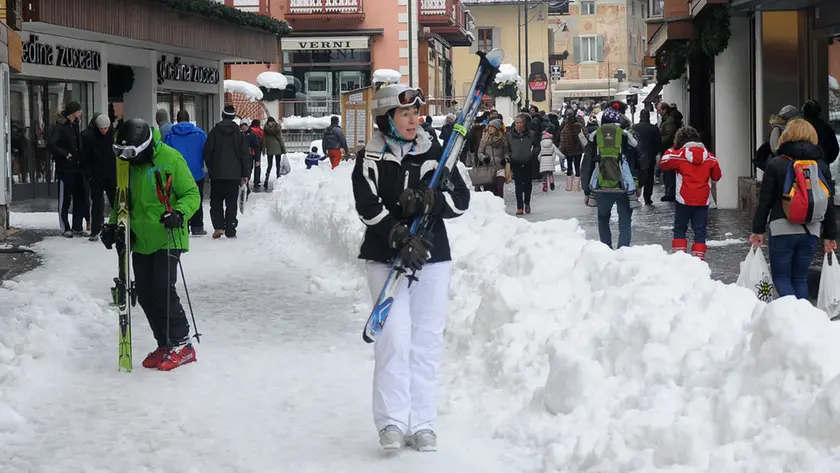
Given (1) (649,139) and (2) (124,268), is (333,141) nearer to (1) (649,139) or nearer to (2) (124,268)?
(1) (649,139)

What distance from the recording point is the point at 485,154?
20.9 meters

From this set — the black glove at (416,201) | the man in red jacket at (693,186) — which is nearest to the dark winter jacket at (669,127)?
the man in red jacket at (693,186)

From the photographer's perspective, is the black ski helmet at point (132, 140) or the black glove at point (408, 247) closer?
the black glove at point (408, 247)

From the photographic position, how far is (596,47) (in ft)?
315

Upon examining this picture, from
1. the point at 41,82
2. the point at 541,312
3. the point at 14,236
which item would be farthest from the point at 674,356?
the point at 41,82

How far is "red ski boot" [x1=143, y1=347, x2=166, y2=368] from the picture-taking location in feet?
28.0

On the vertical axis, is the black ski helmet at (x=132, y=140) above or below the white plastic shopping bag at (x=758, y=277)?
above

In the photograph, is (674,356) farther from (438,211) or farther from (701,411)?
(438,211)

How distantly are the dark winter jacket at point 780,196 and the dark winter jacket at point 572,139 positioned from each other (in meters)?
17.9

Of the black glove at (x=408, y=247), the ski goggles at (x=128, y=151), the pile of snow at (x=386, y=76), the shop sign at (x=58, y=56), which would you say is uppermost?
the pile of snow at (x=386, y=76)

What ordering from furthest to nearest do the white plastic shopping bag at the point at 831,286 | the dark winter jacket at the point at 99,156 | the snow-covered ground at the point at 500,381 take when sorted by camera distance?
the dark winter jacket at the point at 99,156 → the white plastic shopping bag at the point at 831,286 → the snow-covered ground at the point at 500,381

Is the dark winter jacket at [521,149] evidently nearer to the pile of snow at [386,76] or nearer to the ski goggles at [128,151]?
the ski goggles at [128,151]

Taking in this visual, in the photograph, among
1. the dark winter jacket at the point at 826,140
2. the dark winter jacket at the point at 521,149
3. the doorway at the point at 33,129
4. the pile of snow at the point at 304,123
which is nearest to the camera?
the dark winter jacket at the point at 826,140

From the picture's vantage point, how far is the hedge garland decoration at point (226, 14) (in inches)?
1012
